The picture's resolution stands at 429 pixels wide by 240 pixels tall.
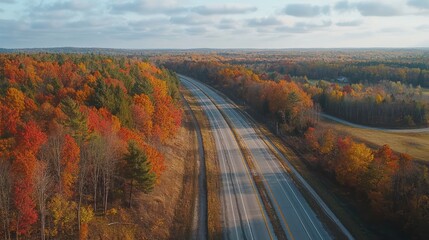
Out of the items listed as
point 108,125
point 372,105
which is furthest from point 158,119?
point 372,105

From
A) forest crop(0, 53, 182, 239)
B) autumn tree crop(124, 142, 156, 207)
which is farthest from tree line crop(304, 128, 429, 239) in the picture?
autumn tree crop(124, 142, 156, 207)

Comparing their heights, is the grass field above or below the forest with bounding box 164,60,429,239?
below

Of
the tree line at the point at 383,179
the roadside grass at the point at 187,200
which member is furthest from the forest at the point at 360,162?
the roadside grass at the point at 187,200

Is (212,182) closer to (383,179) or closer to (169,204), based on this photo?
(169,204)

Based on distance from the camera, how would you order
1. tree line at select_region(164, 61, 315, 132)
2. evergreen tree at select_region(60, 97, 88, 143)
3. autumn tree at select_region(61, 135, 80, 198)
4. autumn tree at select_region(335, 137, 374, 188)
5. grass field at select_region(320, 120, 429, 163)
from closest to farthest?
autumn tree at select_region(61, 135, 80, 198) → evergreen tree at select_region(60, 97, 88, 143) → autumn tree at select_region(335, 137, 374, 188) → grass field at select_region(320, 120, 429, 163) → tree line at select_region(164, 61, 315, 132)

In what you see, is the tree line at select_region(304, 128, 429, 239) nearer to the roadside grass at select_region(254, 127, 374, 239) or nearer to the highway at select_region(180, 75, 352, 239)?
the roadside grass at select_region(254, 127, 374, 239)

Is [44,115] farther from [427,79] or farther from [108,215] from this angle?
[427,79]

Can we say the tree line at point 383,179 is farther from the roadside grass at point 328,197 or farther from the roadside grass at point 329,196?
the roadside grass at point 328,197
